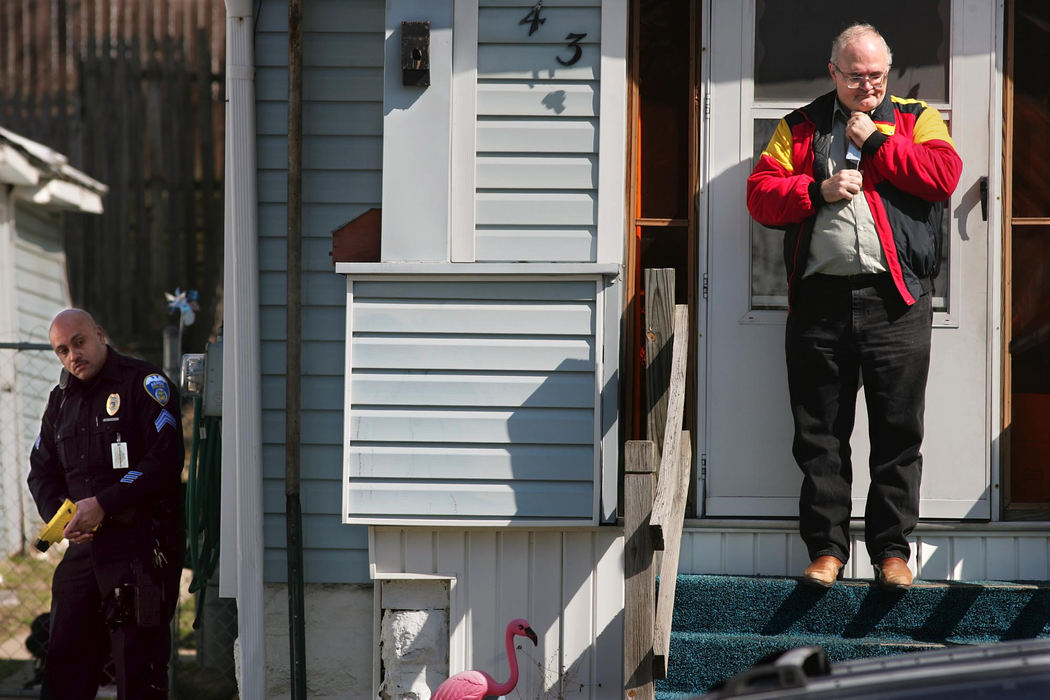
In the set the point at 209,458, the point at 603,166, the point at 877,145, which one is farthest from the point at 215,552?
the point at 877,145

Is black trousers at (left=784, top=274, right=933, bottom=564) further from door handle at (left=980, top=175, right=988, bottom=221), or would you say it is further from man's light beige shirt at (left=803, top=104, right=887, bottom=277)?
door handle at (left=980, top=175, right=988, bottom=221)

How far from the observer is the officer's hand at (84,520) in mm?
4824

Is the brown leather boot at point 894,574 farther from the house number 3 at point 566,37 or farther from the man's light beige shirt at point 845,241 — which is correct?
the house number 3 at point 566,37

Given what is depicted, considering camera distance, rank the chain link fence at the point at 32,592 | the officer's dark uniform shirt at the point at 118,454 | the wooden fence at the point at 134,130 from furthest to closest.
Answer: the wooden fence at the point at 134,130 → the chain link fence at the point at 32,592 → the officer's dark uniform shirt at the point at 118,454

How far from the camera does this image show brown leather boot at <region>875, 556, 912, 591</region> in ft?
14.1

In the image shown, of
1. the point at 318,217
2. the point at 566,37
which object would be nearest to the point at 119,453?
the point at 318,217

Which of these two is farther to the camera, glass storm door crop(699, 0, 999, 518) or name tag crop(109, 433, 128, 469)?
name tag crop(109, 433, 128, 469)

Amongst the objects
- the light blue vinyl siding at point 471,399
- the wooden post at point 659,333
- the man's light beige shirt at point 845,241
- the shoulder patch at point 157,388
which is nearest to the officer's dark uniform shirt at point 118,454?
the shoulder patch at point 157,388

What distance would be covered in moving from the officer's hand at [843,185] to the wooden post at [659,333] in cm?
66

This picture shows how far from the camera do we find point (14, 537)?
9.48 m

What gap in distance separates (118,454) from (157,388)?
1.10 ft

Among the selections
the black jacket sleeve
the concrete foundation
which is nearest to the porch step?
the concrete foundation

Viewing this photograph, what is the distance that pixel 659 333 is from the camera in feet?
14.4

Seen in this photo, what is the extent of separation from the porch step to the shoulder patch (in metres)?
2.47
